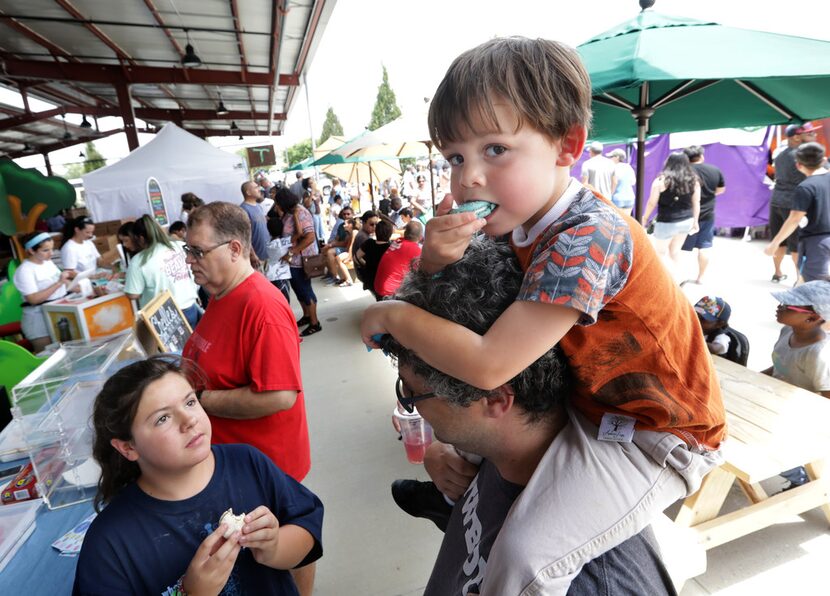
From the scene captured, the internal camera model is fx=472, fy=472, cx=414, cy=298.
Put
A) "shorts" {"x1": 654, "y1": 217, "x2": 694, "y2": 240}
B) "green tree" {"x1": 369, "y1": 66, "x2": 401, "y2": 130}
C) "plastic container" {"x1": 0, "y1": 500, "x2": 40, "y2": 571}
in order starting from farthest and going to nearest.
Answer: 1. "green tree" {"x1": 369, "y1": 66, "x2": 401, "y2": 130}
2. "shorts" {"x1": 654, "y1": 217, "x2": 694, "y2": 240}
3. "plastic container" {"x1": 0, "y1": 500, "x2": 40, "y2": 571}

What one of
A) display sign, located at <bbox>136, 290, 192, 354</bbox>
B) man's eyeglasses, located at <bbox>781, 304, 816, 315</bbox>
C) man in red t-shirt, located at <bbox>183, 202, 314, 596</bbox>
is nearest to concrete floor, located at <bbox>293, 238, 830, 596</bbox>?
man in red t-shirt, located at <bbox>183, 202, 314, 596</bbox>

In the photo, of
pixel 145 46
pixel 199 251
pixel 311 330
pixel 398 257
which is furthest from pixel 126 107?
pixel 199 251

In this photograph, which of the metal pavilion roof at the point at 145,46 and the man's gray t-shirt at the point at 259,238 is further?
the metal pavilion roof at the point at 145,46

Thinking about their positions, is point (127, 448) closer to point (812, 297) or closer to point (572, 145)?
point (572, 145)

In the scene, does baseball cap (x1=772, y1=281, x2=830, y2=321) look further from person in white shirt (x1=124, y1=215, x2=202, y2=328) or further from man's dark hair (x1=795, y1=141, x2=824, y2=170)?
person in white shirt (x1=124, y1=215, x2=202, y2=328)

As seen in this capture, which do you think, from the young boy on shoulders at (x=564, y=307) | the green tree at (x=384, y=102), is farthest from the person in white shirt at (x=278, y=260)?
the green tree at (x=384, y=102)

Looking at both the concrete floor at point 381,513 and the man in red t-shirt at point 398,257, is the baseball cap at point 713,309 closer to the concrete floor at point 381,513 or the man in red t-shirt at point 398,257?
the concrete floor at point 381,513

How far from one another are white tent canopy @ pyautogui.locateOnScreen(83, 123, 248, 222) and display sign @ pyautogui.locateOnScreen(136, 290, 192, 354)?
22.2 feet

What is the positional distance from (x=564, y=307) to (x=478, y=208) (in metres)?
0.29

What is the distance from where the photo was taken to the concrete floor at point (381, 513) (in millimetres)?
2674

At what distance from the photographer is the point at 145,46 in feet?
38.9

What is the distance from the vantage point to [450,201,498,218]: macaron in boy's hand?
103 cm

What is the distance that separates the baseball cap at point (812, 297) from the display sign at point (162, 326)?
4.03m

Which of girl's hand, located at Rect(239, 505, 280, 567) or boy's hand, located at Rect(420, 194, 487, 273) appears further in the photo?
girl's hand, located at Rect(239, 505, 280, 567)
